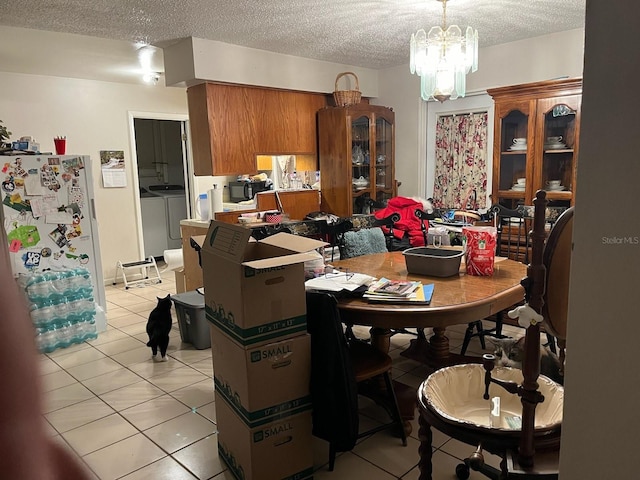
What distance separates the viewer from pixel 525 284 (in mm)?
1108

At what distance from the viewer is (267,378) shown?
1.85 m

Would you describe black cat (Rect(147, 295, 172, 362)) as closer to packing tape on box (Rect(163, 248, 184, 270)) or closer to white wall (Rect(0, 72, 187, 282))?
packing tape on box (Rect(163, 248, 184, 270))

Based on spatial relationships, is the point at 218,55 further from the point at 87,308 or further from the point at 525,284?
the point at 525,284

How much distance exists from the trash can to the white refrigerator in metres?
0.89

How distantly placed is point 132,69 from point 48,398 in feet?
16.9

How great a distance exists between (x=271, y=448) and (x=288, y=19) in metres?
2.93

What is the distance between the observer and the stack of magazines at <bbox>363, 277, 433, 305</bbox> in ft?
6.95

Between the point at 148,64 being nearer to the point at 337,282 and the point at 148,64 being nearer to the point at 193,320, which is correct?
the point at 193,320

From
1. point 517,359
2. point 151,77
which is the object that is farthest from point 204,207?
point 517,359

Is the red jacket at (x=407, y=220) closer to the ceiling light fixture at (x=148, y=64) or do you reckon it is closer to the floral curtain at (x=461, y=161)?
the floral curtain at (x=461, y=161)

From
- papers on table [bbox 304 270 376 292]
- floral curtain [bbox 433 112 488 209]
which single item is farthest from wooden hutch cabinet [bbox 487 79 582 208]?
papers on table [bbox 304 270 376 292]

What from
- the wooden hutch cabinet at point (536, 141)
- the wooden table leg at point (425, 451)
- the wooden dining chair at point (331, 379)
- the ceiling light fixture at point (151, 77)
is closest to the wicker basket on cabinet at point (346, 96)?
the wooden hutch cabinet at point (536, 141)

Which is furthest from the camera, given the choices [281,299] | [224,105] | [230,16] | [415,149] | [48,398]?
[415,149]

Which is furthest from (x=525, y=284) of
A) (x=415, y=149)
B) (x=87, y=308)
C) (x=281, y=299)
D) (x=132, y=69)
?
(x=132, y=69)
